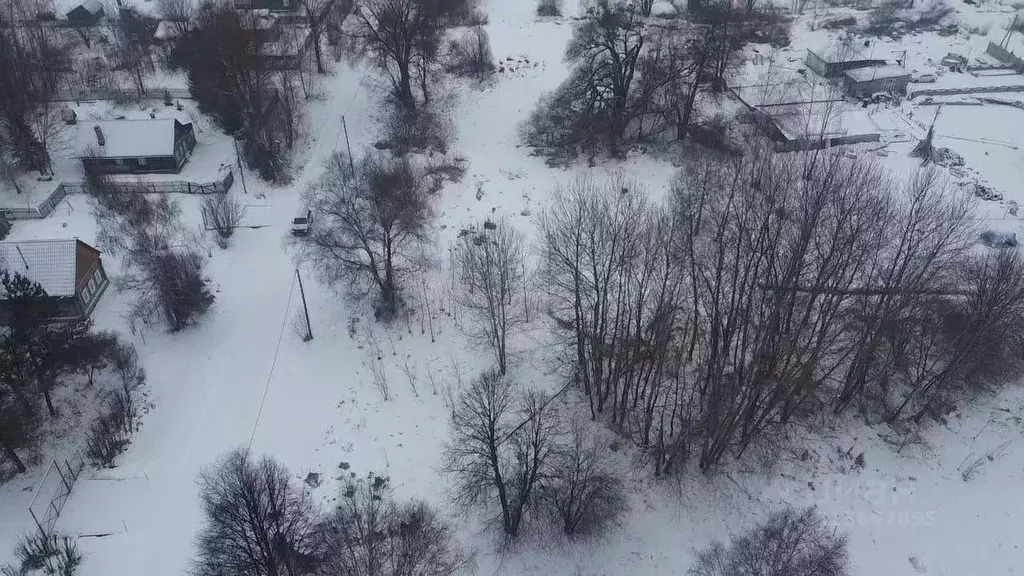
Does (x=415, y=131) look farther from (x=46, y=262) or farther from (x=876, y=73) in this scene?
(x=876, y=73)

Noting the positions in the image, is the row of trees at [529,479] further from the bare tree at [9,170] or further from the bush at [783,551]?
the bare tree at [9,170]

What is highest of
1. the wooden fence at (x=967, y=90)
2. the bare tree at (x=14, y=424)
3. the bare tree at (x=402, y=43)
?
the bare tree at (x=402, y=43)

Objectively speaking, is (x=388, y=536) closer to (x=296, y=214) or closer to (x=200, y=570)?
(x=200, y=570)

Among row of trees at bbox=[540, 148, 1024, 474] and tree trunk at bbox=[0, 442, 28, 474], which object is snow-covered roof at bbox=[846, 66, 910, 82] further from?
tree trunk at bbox=[0, 442, 28, 474]

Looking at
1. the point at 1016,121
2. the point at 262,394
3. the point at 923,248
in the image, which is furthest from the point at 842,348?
the point at 1016,121

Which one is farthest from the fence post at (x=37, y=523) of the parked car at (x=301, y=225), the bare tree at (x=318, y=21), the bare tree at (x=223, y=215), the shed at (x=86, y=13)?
the shed at (x=86, y=13)
